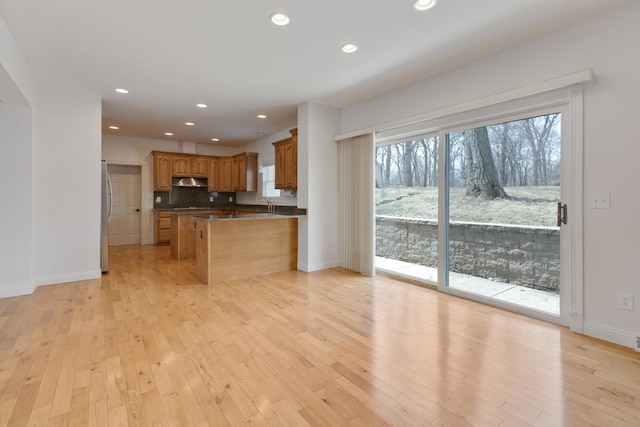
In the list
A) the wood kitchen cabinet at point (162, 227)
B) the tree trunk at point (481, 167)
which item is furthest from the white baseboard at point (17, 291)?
the tree trunk at point (481, 167)

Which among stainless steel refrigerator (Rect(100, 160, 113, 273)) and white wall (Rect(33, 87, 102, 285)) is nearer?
white wall (Rect(33, 87, 102, 285))

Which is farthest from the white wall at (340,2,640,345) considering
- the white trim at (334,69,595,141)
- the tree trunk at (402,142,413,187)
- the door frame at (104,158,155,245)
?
the door frame at (104,158,155,245)

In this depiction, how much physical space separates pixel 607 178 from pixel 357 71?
269 centimetres

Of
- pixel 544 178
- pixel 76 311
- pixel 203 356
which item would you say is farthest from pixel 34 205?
pixel 544 178

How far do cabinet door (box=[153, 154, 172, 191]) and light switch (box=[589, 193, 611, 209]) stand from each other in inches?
312

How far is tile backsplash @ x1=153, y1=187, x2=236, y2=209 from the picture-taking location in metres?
7.70

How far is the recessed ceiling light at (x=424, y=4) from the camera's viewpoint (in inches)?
90.5

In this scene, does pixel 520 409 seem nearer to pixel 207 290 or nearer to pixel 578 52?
pixel 578 52

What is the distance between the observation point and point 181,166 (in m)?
7.62

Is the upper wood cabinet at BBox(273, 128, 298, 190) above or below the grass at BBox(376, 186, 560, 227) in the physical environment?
above

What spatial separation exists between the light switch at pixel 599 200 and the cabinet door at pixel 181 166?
7.87m

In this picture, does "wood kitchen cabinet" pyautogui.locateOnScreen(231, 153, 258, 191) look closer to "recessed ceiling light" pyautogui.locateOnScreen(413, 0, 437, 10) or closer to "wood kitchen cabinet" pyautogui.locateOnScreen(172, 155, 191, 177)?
"wood kitchen cabinet" pyautogui.locateOnScreen(172, 155, 191, 177)

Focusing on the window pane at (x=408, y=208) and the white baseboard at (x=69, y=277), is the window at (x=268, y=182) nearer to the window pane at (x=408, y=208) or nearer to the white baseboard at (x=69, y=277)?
the window pane at (x=408, y=208)

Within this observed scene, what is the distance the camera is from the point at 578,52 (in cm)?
258
